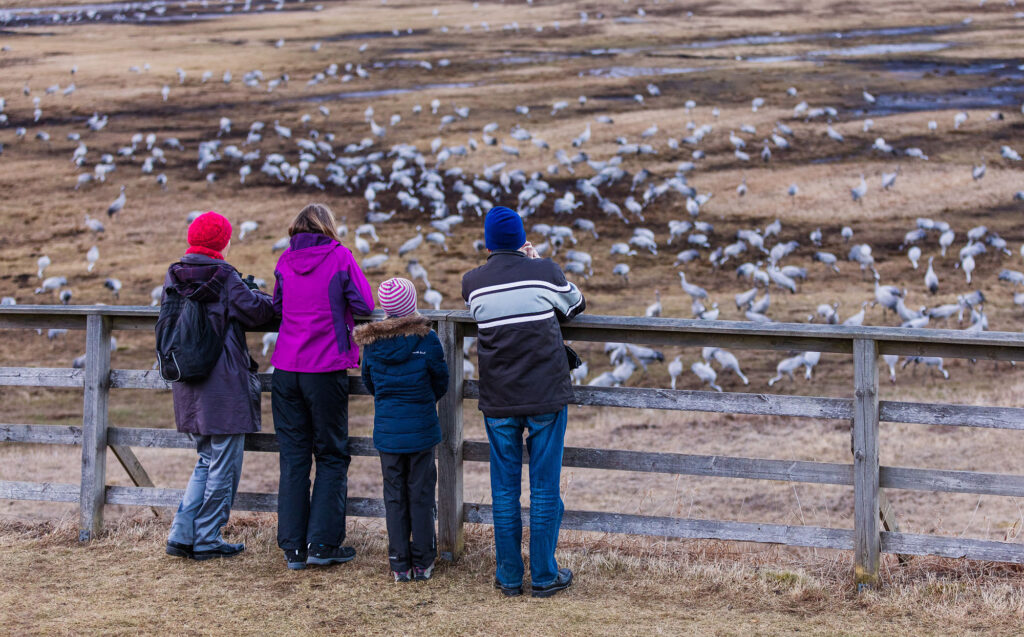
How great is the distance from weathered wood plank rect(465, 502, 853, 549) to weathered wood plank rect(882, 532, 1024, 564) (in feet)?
0.79

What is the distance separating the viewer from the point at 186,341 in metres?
5.80

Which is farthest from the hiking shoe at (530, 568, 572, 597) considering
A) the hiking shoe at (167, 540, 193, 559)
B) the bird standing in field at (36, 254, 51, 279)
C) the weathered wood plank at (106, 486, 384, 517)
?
the bird standing in field at (36, 254, 51, 279)

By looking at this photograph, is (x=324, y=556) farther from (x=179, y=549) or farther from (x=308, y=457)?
(x=179, y=549)

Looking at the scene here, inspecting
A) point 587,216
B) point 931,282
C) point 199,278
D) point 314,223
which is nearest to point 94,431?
point 199,278

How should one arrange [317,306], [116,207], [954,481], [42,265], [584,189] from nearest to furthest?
[954,481], [317,306], [42,265], [116,207], [584,189]

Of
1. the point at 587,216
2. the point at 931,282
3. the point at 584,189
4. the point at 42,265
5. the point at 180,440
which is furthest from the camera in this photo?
the point at 584,189

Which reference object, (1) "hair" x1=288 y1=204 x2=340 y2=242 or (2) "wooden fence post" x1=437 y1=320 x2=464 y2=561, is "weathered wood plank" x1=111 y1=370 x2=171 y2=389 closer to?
(1) "hair" x1=288 y1=204 x2=340 y2=242

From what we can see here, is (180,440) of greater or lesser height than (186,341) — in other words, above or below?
below

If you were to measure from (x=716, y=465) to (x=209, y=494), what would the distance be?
295cm

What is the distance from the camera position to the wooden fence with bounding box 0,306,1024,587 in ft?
18.0

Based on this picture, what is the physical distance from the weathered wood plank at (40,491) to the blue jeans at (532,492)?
2909 millimetres

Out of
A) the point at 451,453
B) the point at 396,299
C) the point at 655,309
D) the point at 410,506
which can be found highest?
the point at 396,299

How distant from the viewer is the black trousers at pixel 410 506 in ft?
18.8

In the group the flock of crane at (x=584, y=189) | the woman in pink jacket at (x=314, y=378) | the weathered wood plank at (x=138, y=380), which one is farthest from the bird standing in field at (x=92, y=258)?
the woman in pink jacket at (x=314, y=378)
